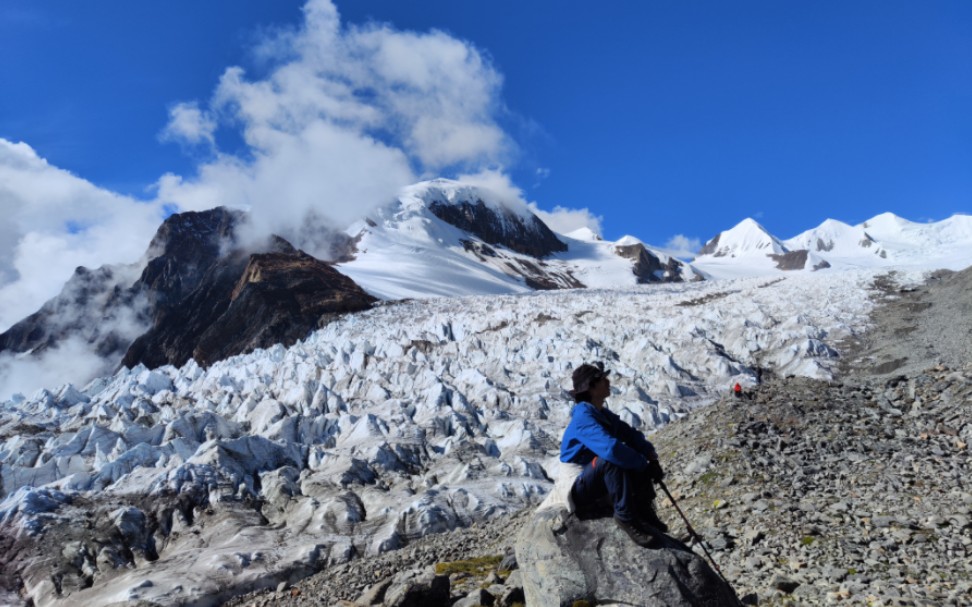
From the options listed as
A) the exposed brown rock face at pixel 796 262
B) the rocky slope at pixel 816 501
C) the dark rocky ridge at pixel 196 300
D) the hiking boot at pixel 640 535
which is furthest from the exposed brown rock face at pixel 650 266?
the hiking boot at pixel 640 535

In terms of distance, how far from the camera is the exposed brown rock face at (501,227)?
447ft

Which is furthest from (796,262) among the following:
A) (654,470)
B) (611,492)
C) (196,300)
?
(611,492)

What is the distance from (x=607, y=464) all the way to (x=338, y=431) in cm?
2690

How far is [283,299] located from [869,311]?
47.7 meters

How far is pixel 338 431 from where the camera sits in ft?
102

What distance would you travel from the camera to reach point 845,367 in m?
32.2

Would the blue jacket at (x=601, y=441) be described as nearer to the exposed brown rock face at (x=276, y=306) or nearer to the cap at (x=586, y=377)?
the cap at (x=586, y=377)

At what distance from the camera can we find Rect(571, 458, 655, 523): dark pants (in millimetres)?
6027

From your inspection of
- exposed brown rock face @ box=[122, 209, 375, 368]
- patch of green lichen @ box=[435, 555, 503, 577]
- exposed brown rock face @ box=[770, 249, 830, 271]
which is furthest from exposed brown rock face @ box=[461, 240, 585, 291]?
patch of green lichen @ box=[435, 555, 503, 577]

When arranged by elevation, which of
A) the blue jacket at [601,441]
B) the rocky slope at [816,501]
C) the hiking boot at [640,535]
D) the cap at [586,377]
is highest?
the cap at [586,377]

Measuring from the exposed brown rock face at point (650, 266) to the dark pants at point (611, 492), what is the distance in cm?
12394

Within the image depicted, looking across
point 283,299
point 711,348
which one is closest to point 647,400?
point 711,348

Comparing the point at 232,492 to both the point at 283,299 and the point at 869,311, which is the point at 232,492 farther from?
the point at 869,311

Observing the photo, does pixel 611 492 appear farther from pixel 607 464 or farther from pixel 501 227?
pixel 501 227
